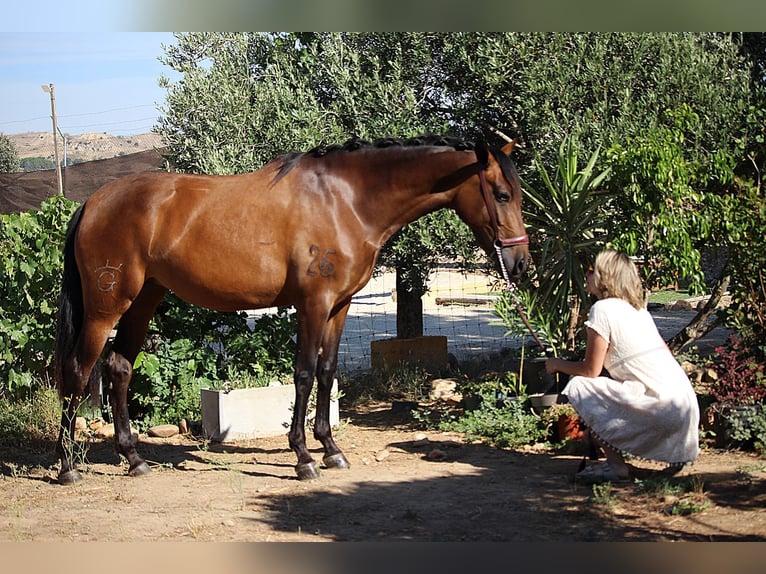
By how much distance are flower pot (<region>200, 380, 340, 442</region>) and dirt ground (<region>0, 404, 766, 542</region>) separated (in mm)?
339

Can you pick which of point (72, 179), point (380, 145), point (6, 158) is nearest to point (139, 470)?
point (380, 145)

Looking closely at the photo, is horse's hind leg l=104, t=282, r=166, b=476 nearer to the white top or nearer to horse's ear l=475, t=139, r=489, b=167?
horse's ear l=475, t=139, r=489, b=167

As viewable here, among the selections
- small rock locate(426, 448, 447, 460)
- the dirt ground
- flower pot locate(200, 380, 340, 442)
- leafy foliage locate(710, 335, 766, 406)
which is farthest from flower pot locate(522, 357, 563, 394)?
flower pot locate(200, 380, 340, 442)

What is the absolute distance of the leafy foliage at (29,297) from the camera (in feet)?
25.1

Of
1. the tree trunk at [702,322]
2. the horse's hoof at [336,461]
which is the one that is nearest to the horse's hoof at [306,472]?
the horse's hoof at [336,461]

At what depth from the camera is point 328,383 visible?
6359 mm

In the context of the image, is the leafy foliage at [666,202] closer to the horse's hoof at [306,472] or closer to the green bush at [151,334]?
the horse's hoof at [306,472]

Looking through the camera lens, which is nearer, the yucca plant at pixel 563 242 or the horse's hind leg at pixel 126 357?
the horse's hind leg at pixel 126 357

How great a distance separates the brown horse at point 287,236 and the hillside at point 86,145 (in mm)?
80484

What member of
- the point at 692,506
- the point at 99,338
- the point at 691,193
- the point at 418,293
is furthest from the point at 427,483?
the point at 418,293

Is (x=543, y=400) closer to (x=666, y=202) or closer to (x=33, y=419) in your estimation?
(x=666, y=202)

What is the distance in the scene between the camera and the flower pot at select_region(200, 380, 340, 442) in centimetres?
733

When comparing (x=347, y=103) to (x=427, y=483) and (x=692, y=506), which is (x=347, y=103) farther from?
(x=692, y=506)
